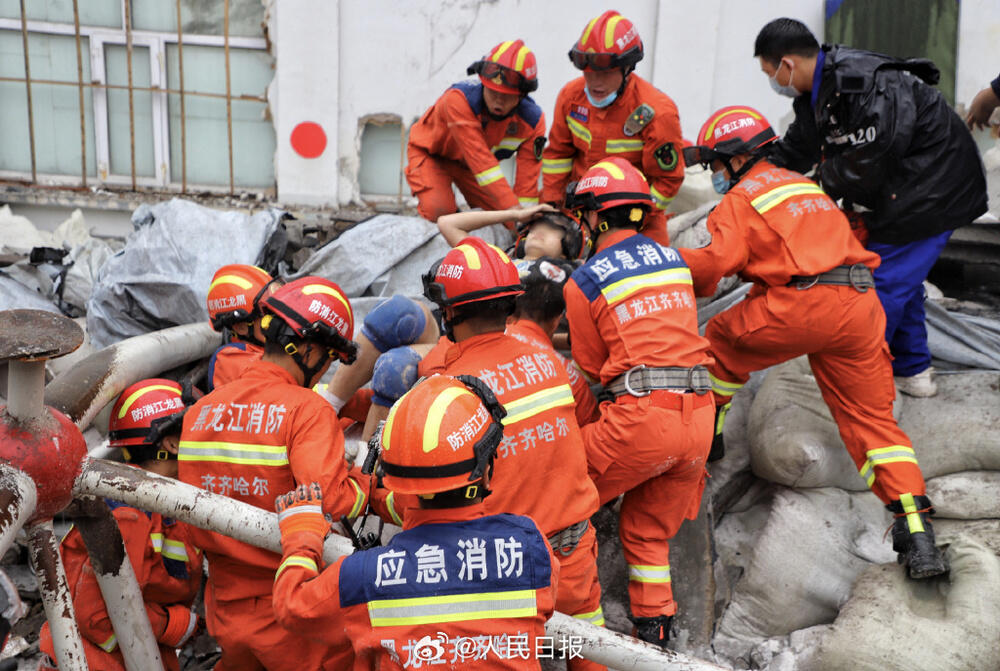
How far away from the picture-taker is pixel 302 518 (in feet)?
7.32

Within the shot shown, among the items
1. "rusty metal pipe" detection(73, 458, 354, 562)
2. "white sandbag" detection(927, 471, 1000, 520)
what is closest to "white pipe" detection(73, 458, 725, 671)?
"rusty metal pipe" detection(73, 458, 354, 562)

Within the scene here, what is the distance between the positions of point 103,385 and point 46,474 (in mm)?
1626

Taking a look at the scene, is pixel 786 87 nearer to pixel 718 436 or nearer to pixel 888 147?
pixel 888 147

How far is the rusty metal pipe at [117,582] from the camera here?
7.82ft

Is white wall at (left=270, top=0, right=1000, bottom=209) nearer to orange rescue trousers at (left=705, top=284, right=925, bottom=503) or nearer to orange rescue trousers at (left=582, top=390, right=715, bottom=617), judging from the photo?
orange rescue trousers at (left=705, top=284, right=925, bottom=503)

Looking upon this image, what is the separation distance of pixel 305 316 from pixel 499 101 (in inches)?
93.1

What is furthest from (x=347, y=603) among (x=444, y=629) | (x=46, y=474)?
(x=46, y=474)

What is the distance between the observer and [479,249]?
2838mm

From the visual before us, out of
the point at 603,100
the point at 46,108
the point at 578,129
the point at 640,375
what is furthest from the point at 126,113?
the point at 640,375

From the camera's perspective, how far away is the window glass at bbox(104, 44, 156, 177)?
21.7ft

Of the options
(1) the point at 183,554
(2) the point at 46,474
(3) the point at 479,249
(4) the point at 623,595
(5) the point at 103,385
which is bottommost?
(4) the point at 623,595

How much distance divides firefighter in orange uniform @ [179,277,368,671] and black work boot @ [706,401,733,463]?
5.96 feet

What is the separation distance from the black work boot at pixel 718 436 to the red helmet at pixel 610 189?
1.05m

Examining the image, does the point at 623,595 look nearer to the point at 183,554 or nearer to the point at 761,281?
the point at 761,281
